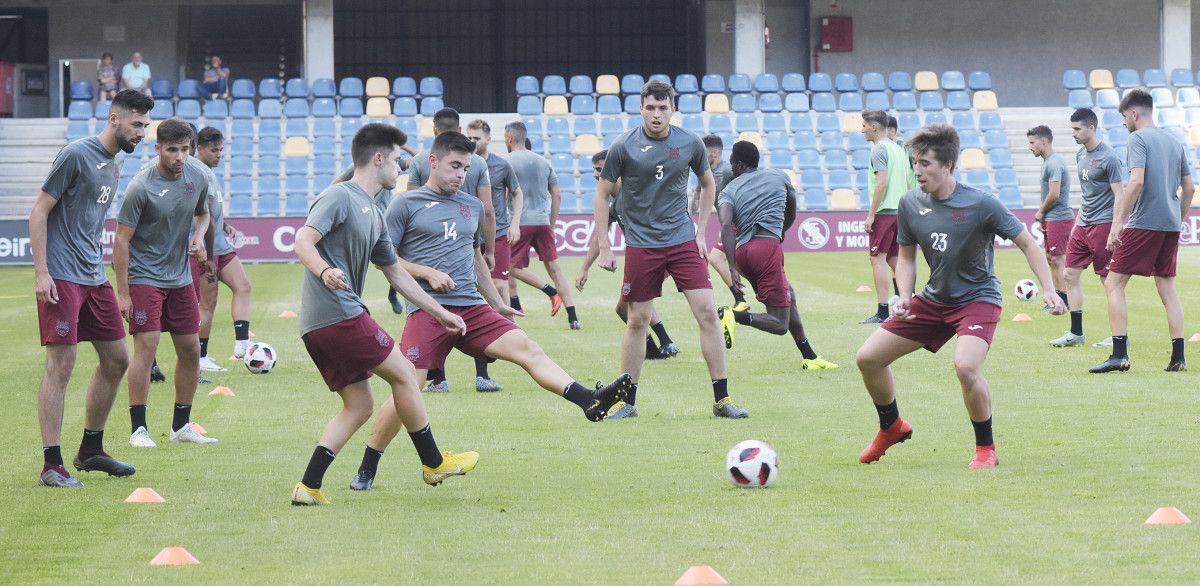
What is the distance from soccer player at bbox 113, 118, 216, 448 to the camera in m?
8.54

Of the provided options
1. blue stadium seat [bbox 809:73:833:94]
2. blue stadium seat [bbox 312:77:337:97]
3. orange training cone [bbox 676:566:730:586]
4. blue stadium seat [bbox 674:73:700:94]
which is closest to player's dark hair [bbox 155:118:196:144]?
orange training cone [bbox 676:566:730:586]

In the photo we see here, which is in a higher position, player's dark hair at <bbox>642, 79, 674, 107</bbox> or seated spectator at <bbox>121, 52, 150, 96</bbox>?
seated spectator at <bbox>121, 52, 150, 96</bbox>

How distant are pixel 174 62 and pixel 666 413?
32739 mm

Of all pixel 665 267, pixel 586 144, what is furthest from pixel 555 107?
pixel 665 267

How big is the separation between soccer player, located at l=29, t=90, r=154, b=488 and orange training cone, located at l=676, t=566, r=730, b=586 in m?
3.61

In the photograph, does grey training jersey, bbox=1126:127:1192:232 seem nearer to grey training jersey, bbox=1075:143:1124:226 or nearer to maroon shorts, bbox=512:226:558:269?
grey training jersey, bbox=1075:143:1124:226

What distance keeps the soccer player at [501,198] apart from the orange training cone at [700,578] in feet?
25.2

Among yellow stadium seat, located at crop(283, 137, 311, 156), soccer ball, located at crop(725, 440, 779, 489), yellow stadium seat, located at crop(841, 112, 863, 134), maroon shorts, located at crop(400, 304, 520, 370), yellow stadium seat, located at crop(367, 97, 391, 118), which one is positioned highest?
yellow stadium seat, located at crop(367, 97, 391, 118)

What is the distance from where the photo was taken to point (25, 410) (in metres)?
10.6

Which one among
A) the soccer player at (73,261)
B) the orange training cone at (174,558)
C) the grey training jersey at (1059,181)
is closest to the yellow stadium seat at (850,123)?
the grey training jersey at (1059,181)

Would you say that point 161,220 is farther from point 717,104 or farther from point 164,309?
point 717,104

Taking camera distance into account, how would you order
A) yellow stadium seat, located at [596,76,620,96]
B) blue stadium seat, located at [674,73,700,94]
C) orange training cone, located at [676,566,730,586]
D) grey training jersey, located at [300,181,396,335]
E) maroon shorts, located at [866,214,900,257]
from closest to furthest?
1. orange training cone, located at [676,566,730,586]
2. grey training jersey, located at [300,181,396,335]
3. maroon shorts, located at [866,214,900,257]
4. blue stadium seat, located at [674,73,700,94]
5. yellow stadium seat, located at [596,76,620,96]

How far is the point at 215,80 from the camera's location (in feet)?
118

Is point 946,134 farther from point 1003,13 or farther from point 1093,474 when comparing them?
point 1003,13
